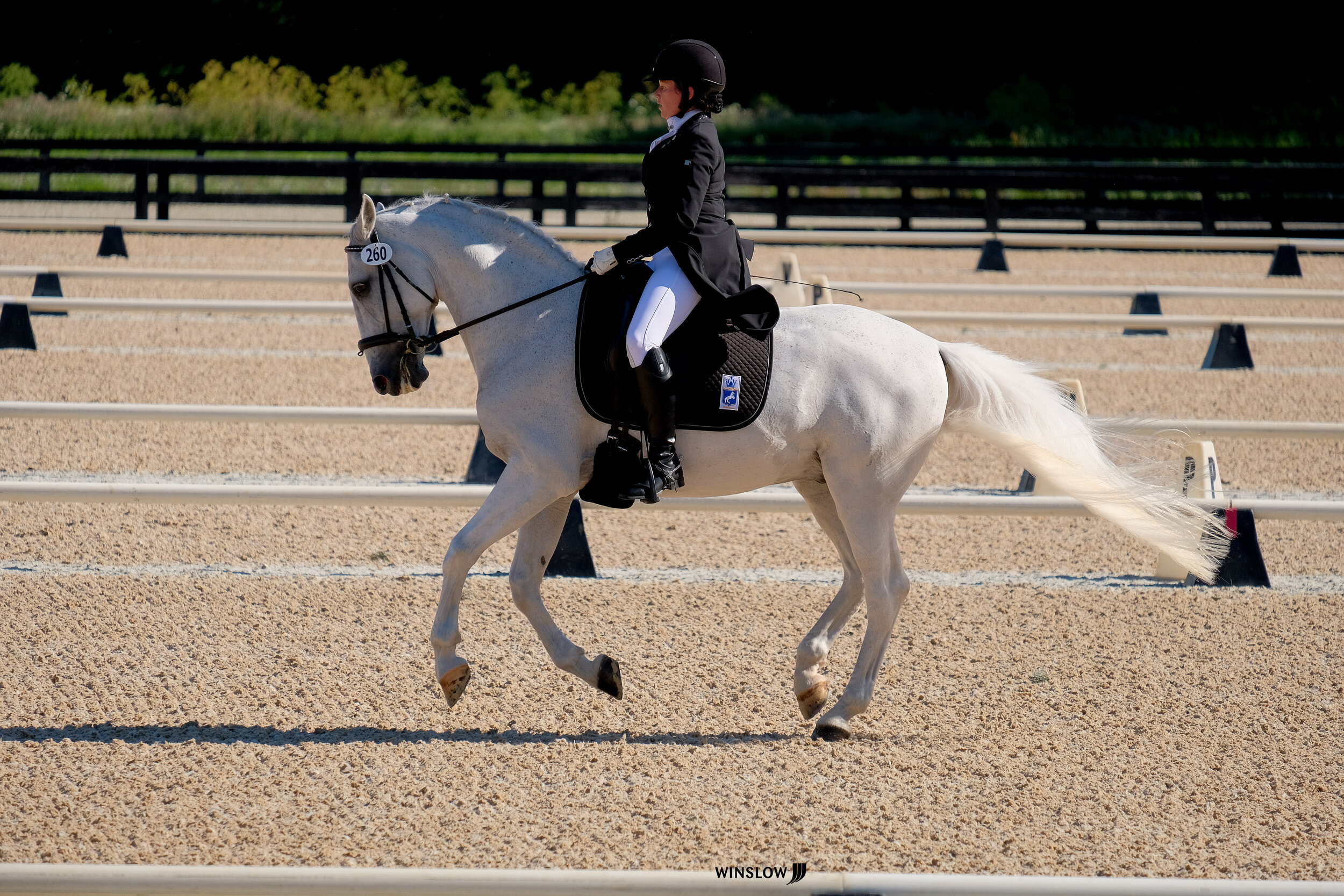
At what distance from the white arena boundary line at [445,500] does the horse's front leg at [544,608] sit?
1378 millimetres

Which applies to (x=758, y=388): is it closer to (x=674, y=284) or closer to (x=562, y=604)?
(x=674, y=284)

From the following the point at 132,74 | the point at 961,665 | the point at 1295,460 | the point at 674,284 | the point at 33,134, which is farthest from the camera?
the point at 132,74

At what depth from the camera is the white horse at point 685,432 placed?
4.31 meters

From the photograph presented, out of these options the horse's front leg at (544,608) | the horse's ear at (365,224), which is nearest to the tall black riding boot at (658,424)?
the horse's front leg at (544,608)

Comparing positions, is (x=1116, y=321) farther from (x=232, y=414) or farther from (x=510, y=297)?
(x=510, y=297)

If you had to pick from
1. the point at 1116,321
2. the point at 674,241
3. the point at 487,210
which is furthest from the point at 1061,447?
the point at 1116,321

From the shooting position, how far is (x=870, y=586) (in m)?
4.49

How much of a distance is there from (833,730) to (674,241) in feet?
5.70

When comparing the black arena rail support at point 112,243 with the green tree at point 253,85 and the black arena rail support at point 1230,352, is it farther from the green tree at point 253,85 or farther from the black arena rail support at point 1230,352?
the green tree at point 253,85

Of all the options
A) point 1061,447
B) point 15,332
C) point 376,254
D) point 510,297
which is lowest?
point 15,332

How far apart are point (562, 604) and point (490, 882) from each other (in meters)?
3.28

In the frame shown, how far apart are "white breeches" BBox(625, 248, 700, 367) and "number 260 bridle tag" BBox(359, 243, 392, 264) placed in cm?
86

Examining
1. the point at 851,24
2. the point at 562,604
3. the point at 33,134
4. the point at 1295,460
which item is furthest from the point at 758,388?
the point at 851,24

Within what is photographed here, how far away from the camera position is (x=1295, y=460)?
857 centimetres
